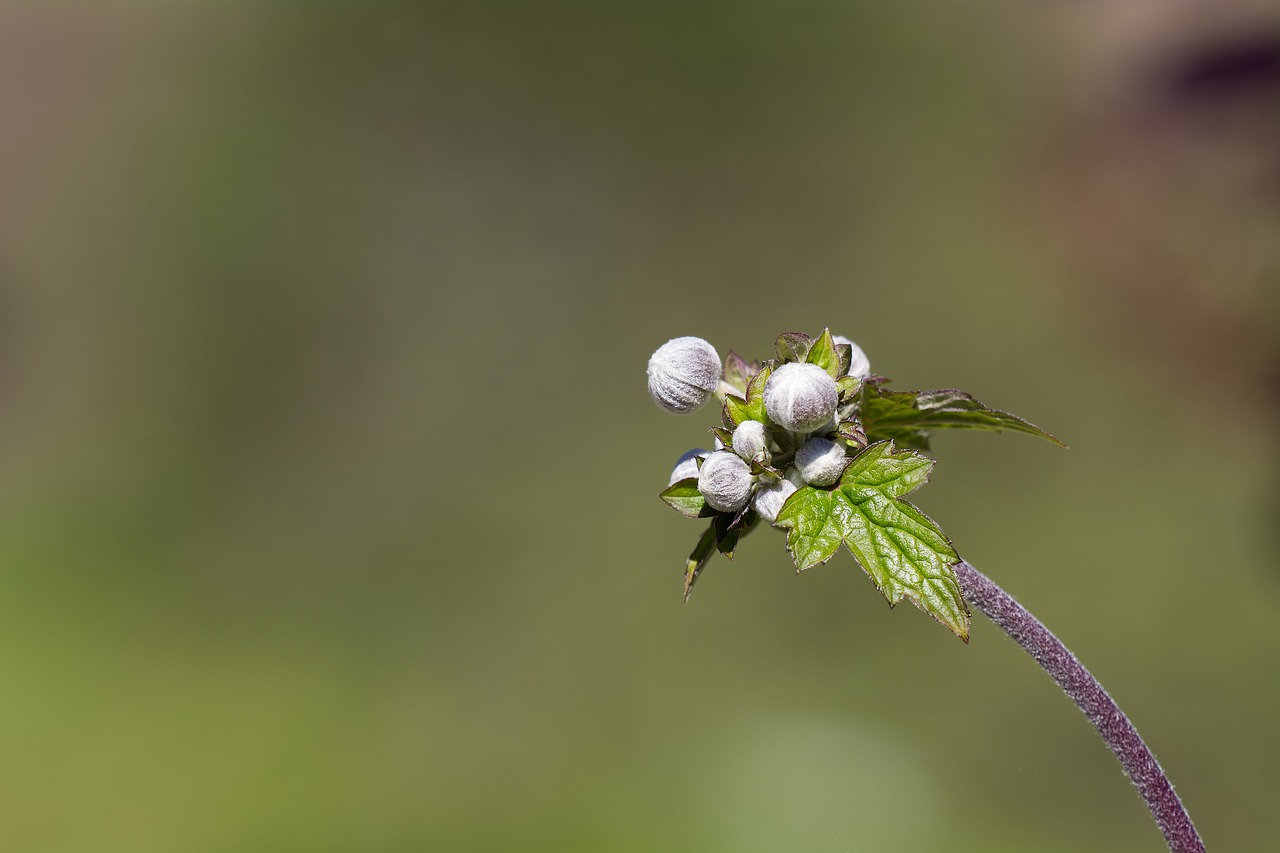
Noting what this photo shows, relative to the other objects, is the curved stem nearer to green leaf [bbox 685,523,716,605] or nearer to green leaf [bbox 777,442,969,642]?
green leaf [bbox 777,442,969,642]

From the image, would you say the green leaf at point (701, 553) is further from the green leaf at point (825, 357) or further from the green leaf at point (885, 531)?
the green leaf at point (825, 357)

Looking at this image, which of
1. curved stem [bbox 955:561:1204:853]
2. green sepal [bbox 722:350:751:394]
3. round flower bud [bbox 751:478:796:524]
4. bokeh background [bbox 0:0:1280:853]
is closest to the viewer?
curved stem [bbox 955:561:1204:853]

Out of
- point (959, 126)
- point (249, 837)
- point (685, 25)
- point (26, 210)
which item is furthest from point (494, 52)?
point (249, 837)

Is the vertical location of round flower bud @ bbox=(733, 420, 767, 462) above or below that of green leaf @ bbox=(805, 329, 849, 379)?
below

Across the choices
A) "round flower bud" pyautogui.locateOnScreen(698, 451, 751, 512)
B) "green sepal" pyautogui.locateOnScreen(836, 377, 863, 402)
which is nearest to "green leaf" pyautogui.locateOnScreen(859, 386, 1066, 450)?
"green sepal" pyautogui.locateOnScreen(836, 377, 863, 402)

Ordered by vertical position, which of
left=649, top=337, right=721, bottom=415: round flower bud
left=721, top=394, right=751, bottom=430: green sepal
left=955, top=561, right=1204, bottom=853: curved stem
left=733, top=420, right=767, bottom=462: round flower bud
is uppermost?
left=649, top=337, right=721, bottom=415: round flower bud

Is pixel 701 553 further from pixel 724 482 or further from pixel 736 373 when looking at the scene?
pixel 736 373
